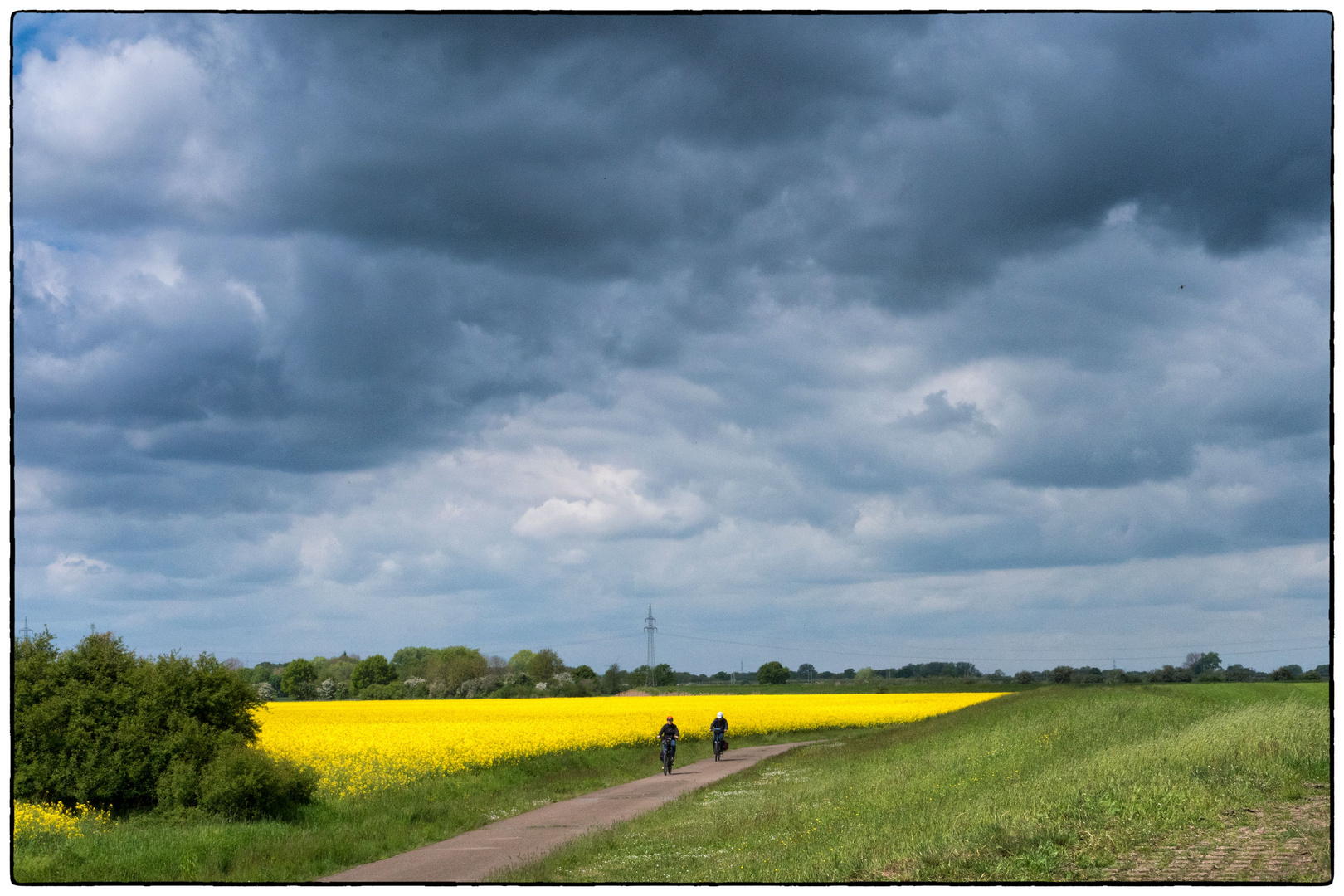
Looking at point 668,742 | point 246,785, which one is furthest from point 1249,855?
point 668,742

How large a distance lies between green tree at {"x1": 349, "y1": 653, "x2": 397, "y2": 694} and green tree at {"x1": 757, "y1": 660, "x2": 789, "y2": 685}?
49.1 m

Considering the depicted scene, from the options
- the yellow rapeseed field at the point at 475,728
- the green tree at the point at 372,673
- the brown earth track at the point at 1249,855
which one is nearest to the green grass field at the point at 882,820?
the brown earth track at the point at 1249,855

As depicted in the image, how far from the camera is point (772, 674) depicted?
141 metres

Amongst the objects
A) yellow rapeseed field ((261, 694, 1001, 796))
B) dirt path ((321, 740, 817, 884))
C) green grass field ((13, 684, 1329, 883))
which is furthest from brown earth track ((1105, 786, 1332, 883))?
yellow rapeseed field ((261, 694, 1001, 796))

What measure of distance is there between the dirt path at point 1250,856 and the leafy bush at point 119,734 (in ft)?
56.0

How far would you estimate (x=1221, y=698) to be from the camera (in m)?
42.4

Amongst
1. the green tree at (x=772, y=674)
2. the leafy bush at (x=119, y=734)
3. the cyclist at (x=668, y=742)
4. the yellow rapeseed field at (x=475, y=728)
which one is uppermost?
the leafy bush at (x=119, y=734)

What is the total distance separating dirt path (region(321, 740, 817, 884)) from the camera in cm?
1593

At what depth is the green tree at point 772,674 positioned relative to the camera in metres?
140

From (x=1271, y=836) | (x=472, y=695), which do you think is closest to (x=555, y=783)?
(x=1271, y=836)

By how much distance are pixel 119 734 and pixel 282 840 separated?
562 cm

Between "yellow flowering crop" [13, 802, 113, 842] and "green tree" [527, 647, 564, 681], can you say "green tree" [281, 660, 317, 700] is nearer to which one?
"green tree" [527, 647, 564, 681]

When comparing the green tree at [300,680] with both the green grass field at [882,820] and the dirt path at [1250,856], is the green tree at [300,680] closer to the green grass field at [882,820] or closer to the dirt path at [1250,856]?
the green grass field at [882,820]

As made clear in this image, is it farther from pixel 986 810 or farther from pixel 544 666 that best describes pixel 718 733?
pixel 544 666
